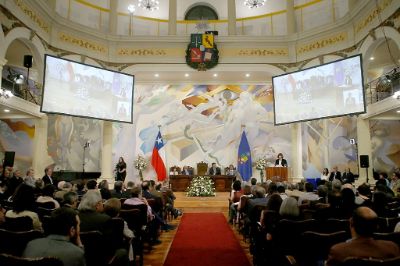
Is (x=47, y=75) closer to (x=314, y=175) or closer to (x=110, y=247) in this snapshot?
(x=110, y=247)

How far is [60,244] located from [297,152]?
498 inches

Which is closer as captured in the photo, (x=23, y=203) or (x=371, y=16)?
(x=23, y=203)

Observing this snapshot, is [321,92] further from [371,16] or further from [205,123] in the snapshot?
[205,123]

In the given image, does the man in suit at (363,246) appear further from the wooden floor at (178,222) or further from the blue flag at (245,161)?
the blue flag at (245,161)

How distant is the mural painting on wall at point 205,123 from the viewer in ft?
49.7

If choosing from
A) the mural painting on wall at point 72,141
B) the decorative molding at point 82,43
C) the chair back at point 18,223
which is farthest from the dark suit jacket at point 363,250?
the mural painting on wall at point 72,141

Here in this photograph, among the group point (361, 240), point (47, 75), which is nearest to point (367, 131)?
point (361, 240)

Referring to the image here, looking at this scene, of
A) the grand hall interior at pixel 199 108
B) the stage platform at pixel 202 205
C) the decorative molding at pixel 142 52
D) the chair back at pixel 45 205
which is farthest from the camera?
the decorative molding at pixel 142 52

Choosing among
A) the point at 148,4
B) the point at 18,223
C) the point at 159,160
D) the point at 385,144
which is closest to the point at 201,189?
the point at 159,160

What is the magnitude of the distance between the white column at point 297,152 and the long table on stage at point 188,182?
8.99 ft

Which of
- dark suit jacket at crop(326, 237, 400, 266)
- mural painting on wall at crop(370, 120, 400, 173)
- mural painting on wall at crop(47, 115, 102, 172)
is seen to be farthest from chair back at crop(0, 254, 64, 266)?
mural painting on wall at crop(370, 120, 400, 173)

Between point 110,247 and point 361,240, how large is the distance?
2.21 metres

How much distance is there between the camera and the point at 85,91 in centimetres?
1144

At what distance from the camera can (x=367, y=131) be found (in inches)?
432
